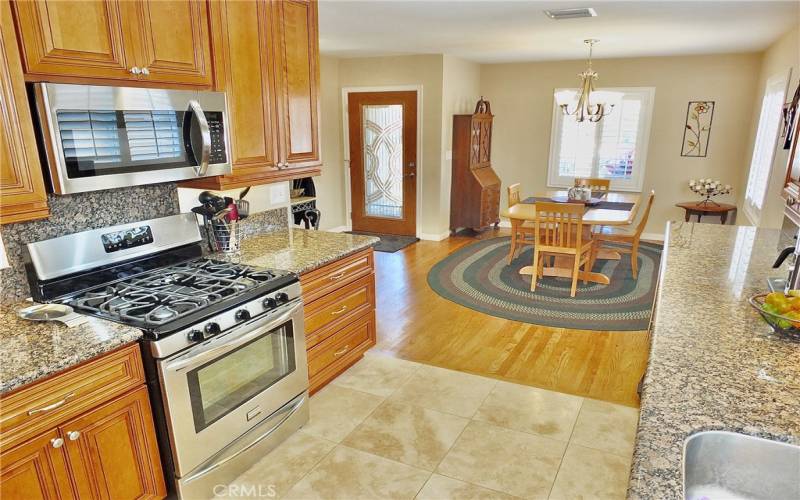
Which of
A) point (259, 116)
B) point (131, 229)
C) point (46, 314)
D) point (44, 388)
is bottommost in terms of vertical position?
point (44, 388)

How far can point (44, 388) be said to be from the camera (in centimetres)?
150

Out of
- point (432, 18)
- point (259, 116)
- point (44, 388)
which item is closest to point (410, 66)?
point (432, 18)

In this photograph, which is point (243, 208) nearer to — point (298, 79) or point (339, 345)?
point (298, 79)

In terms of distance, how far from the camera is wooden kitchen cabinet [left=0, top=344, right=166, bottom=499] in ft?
4.81

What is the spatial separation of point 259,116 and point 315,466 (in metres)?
1.76

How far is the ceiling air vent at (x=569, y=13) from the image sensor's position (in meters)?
3.51

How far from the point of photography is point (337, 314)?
290cm

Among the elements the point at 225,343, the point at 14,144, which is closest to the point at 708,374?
the point at 225,343

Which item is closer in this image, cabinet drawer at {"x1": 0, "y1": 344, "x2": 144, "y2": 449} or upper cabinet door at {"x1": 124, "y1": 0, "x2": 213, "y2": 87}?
cabinet drawer at {"x1": 0, "y1": 344, "x2": 144, "y2": 449}

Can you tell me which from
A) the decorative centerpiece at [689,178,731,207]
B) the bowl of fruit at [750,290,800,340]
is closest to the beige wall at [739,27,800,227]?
the decorative centerpiece at [689,178,731,207]

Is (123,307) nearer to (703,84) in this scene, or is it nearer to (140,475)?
(140,475)

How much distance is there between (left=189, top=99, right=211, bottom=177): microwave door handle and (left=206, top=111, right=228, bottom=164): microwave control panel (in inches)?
1.7

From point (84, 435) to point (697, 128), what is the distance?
7044mm

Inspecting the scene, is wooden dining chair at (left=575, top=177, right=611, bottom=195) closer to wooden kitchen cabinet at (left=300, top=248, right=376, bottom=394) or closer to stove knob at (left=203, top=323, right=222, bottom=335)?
wooden kitchen cabinet at (left=300, top=248, right=376, bottom=394)
